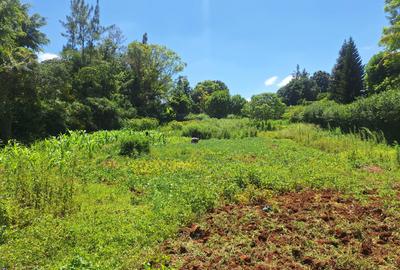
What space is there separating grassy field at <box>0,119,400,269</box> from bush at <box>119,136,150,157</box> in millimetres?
2076

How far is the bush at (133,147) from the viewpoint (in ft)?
41.4

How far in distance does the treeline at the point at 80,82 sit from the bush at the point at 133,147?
4.69 m

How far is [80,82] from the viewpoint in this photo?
1066 inches

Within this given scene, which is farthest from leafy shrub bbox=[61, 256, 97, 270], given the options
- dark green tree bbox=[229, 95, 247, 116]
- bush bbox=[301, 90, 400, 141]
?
dark green tree bbox=[229, 95, 247, 116]

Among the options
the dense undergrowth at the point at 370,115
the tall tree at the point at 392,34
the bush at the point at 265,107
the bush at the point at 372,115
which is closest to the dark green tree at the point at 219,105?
the bush at the point at 265,107

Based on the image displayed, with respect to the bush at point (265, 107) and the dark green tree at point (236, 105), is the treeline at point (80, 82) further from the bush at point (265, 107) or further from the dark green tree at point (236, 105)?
the bush at point (265, 107)

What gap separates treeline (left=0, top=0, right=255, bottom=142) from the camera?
57.4 feet

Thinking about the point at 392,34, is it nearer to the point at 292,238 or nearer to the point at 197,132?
the point at 197,132

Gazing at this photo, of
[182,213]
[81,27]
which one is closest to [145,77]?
[81,27]

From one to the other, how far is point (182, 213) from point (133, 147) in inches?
285

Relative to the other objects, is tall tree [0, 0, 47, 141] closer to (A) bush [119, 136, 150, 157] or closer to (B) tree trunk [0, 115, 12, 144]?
(B) tree trunk [0, 115, 12, 144]

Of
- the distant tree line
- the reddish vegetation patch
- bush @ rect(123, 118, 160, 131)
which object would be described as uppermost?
the distant tree line

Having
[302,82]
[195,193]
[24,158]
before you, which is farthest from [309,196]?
[302,82]

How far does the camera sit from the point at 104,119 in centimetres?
2739
